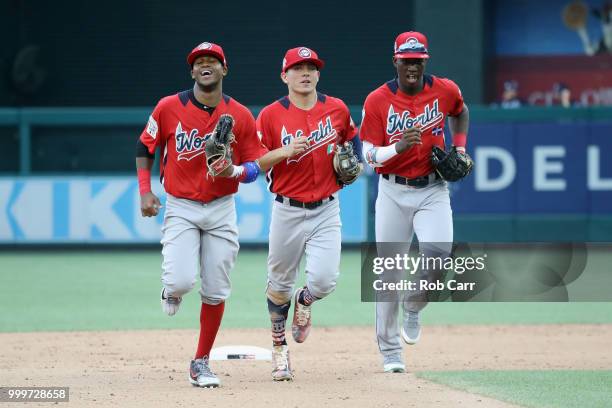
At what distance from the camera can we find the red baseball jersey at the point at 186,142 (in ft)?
23.4

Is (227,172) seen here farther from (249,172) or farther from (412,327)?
(412,327)

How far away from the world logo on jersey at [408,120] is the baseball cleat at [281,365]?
1484mm

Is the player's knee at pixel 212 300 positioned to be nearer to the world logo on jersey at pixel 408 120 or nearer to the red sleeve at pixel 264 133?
the red sleeve at pixel 264 133

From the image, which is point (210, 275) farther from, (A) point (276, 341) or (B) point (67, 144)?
(B) point (67, 144)

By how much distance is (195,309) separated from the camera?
1146 cm

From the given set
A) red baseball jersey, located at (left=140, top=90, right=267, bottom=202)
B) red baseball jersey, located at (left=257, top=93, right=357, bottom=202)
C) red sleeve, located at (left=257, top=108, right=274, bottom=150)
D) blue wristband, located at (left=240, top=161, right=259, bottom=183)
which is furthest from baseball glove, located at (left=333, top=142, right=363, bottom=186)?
red baseball jersey, located at (left=140, top=90, right=267, bottom=202)

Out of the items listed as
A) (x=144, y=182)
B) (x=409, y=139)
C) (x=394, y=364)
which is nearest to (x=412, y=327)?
(x=394, y=364)

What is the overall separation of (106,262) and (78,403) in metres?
9.16

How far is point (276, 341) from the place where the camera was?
7406 mm

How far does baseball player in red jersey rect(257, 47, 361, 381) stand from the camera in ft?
24.2

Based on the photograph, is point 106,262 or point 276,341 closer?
point 276,341

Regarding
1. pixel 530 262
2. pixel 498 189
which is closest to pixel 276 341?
pixel 530 262

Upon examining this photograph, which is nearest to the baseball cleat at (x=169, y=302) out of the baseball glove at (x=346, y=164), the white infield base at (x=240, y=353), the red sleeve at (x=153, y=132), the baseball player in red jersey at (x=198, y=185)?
the baseball player in red jersey at (x=198, y=185)

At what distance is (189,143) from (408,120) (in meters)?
1.40
